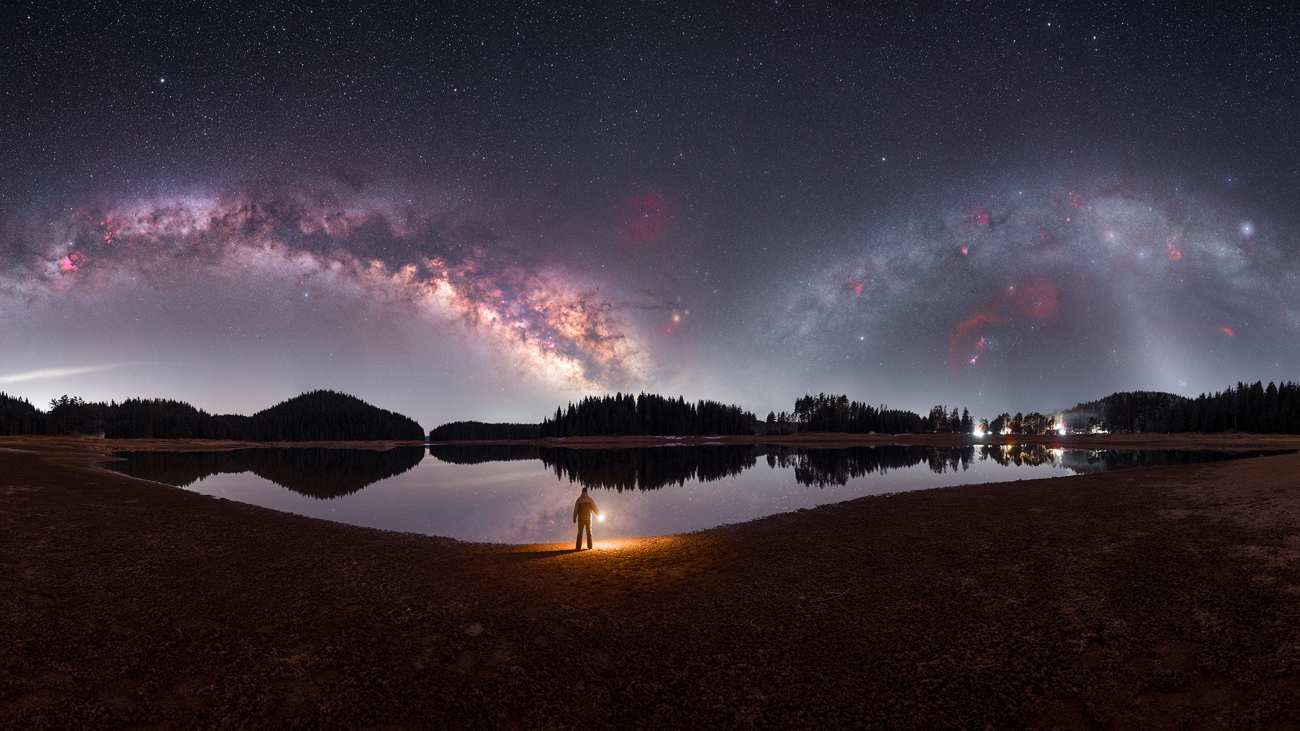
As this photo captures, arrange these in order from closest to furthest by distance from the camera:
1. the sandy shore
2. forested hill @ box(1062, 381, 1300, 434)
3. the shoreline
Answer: the sandy shore, the shoreline, forested hill @ box(1062, 381, 1300, 434)

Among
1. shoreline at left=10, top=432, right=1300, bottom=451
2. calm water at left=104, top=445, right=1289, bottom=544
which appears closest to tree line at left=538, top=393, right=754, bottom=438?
shoreline at left=10, top=432, right=1300, bottom=451

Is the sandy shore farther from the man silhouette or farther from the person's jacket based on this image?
the person's jacket

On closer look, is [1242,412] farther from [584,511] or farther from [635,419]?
[584,511]

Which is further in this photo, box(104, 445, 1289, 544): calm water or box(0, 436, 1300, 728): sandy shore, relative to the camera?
box(104, 445, 1289, 544): calm water

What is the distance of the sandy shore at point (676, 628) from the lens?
318 inches

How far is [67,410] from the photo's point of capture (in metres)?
169

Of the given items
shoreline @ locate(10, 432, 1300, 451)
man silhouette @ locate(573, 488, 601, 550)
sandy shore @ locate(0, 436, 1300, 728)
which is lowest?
shoreline @ locate(10, 432, 1300, 451)

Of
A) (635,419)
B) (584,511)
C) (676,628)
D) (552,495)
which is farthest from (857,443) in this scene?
(676,628)

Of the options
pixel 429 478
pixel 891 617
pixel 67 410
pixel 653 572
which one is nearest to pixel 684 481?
pixel 429 478

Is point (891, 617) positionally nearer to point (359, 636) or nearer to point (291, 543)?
point (359, 636)

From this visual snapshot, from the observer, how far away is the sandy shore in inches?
318

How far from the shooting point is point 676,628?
36.8 ft

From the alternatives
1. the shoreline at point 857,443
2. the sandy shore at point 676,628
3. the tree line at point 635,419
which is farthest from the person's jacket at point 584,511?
the tree line at point 635,419

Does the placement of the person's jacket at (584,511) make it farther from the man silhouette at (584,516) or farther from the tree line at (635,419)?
the tree line at (635,419)
